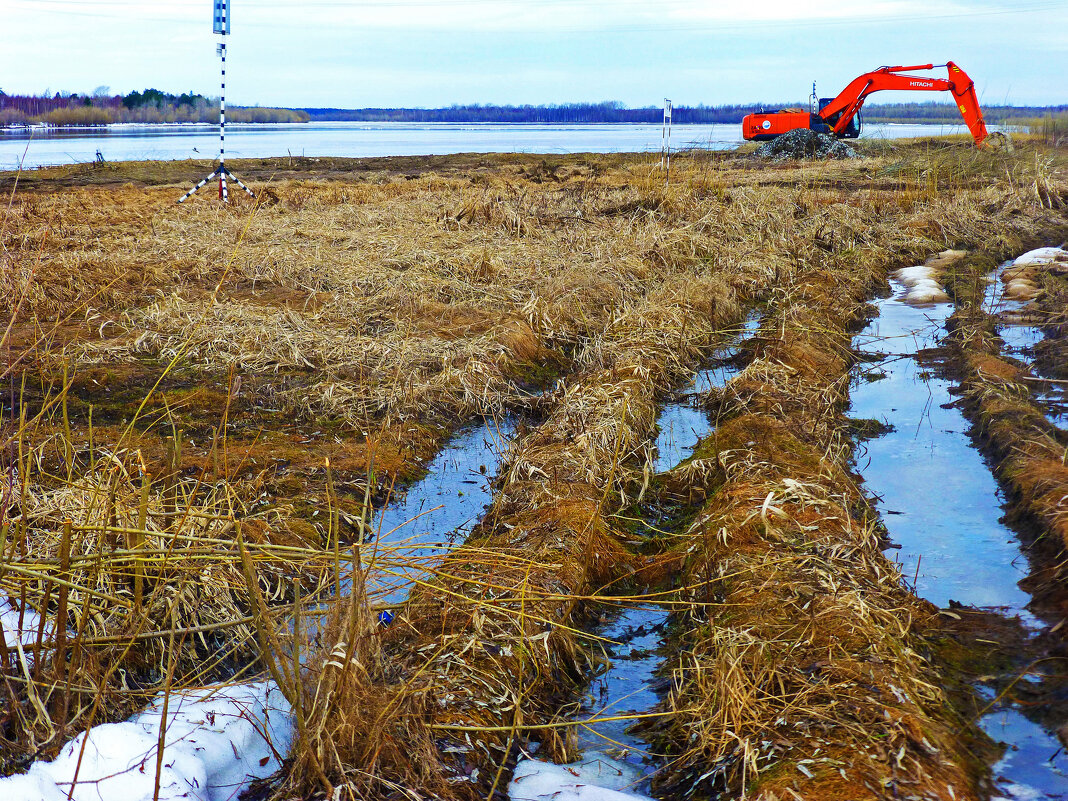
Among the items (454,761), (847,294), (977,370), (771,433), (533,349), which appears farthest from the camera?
(847,294)

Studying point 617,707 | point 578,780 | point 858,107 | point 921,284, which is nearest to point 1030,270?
point 921,284

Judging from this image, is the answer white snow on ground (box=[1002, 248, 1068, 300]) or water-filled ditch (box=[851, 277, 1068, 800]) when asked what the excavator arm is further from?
water-filled ditch (box=[851, 277, 1068, 800])

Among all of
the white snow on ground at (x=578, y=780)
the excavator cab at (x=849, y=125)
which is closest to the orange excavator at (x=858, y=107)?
the excavator cab at (x=849, y=125)

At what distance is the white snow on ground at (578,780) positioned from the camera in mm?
2271

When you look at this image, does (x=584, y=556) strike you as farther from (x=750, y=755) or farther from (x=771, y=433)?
(x=771, y=433)

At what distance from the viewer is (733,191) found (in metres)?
13.8

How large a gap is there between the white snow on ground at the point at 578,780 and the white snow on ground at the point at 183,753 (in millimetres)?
674

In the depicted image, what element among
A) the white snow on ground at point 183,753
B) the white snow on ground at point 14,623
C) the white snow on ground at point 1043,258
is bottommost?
the white snow on ground at point 183,753

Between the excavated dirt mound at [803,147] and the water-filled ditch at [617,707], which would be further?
the excavated dirt mound at [803,147]

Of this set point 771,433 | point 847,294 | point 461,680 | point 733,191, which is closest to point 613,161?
point 733,191

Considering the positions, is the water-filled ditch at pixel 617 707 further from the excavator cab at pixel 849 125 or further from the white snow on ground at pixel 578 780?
the excavator cab at pixel 849 125

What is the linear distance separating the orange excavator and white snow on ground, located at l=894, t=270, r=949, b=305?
958 cm

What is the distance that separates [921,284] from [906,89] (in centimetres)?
1163

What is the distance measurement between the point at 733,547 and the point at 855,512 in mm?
871
